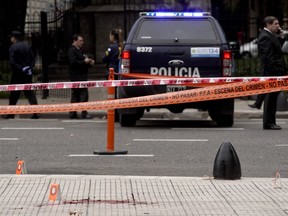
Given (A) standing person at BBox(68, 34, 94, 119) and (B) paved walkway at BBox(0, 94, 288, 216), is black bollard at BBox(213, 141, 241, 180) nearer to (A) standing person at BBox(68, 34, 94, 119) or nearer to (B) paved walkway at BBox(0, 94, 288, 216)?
(B) paved walkway at BBox(0, 94, 288, 216)

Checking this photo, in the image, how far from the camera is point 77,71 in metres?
18.8

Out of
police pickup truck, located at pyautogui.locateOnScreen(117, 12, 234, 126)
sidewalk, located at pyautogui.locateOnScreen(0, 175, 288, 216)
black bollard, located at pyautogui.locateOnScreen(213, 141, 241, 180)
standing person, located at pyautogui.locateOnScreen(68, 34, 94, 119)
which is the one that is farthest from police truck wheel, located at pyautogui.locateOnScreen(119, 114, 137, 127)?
black bollard, located at pyautogui.locateOnScreen(213, 141, 241, 180)

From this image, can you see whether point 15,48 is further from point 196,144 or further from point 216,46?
point 196,144

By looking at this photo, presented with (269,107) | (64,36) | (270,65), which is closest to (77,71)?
(270,65)

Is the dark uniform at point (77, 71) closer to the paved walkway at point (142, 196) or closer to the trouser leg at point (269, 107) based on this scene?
the trouser leg at point (269, 107)

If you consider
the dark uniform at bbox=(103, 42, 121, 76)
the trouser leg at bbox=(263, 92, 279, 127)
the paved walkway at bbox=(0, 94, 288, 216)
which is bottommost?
the trouser leg at bbox=(263, 92, 279, 127)

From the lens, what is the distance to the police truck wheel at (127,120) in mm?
15956

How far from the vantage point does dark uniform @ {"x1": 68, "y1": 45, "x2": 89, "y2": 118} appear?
18625 millimetres

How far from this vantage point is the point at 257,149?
41.8ft

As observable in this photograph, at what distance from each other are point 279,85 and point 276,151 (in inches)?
38.1

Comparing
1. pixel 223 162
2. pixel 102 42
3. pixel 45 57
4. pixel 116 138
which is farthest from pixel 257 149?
pixel 102 42

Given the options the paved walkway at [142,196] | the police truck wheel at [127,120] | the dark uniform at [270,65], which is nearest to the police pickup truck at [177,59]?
the police truck wheel at [127,120]

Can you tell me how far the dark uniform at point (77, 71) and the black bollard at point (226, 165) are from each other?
927cm

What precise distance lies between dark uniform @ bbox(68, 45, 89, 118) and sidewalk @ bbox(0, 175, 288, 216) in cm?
899
